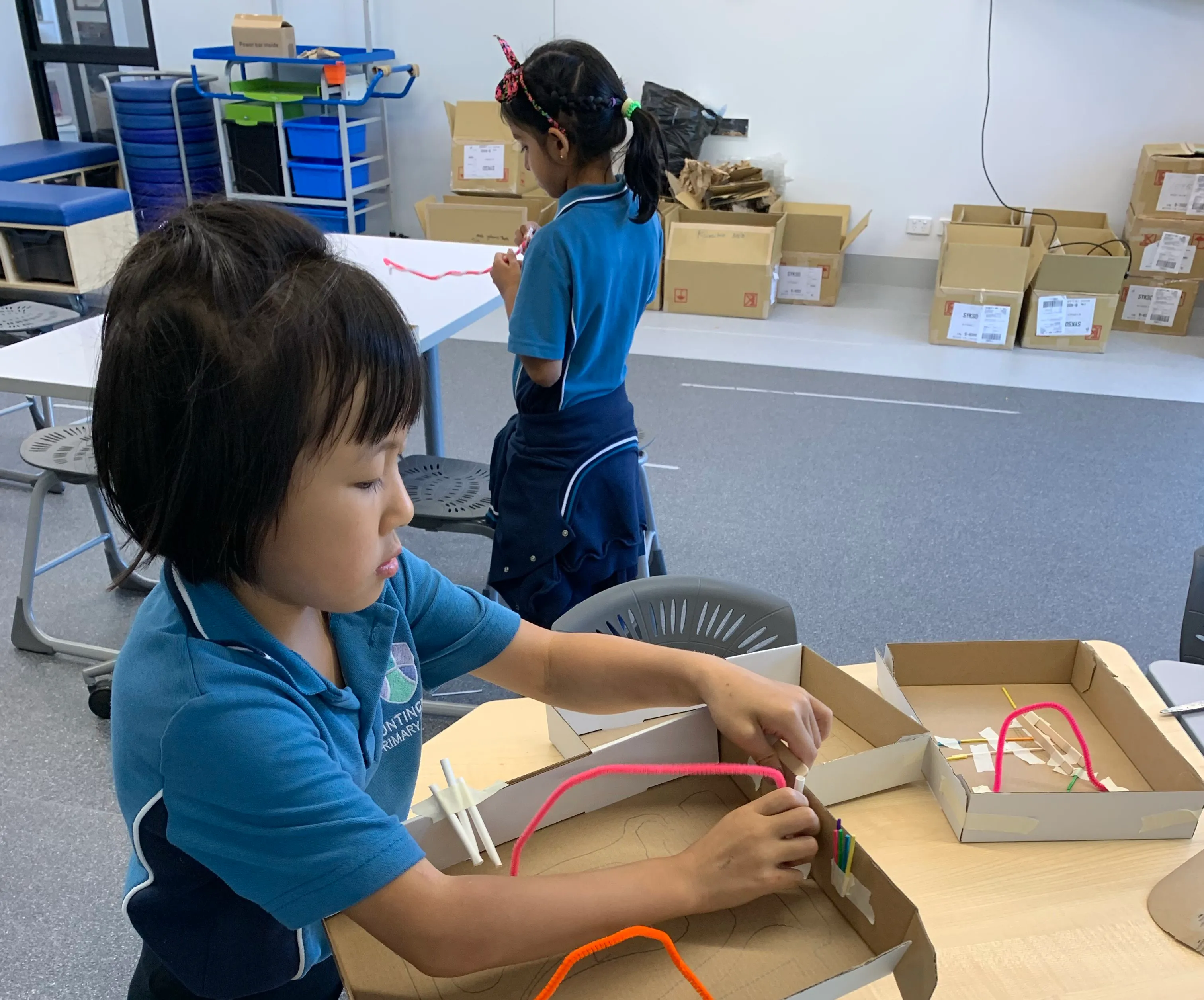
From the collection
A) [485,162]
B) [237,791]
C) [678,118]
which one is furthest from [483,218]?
[237,791]

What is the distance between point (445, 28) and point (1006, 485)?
12.0ft

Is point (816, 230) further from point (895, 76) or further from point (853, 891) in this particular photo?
point (853, 891)

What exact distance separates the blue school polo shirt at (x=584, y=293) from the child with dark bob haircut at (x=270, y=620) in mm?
927

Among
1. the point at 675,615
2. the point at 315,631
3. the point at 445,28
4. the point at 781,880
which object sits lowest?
the point at 675,615

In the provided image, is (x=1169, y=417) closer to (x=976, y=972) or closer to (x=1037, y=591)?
(x=1037, y=591)

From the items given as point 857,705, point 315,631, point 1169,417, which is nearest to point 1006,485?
point 1169,417

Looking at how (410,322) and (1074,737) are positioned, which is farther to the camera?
(410,322)

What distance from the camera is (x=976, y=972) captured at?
2.49 feet

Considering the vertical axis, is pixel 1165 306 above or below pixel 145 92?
below

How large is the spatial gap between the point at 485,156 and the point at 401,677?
14.2ft

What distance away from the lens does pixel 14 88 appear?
17.7 feet

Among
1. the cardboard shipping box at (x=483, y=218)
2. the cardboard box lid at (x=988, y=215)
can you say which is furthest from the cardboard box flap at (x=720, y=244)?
the cardboard box lid at (x=988, y=215)

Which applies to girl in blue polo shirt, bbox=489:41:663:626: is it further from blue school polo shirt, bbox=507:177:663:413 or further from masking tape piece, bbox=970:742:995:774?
masking tape piece, bbox=970:742:995:774

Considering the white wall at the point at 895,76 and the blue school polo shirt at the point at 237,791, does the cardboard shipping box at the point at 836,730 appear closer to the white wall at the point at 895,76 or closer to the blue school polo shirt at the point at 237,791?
the blue school polo shirt at the point at 237,791
